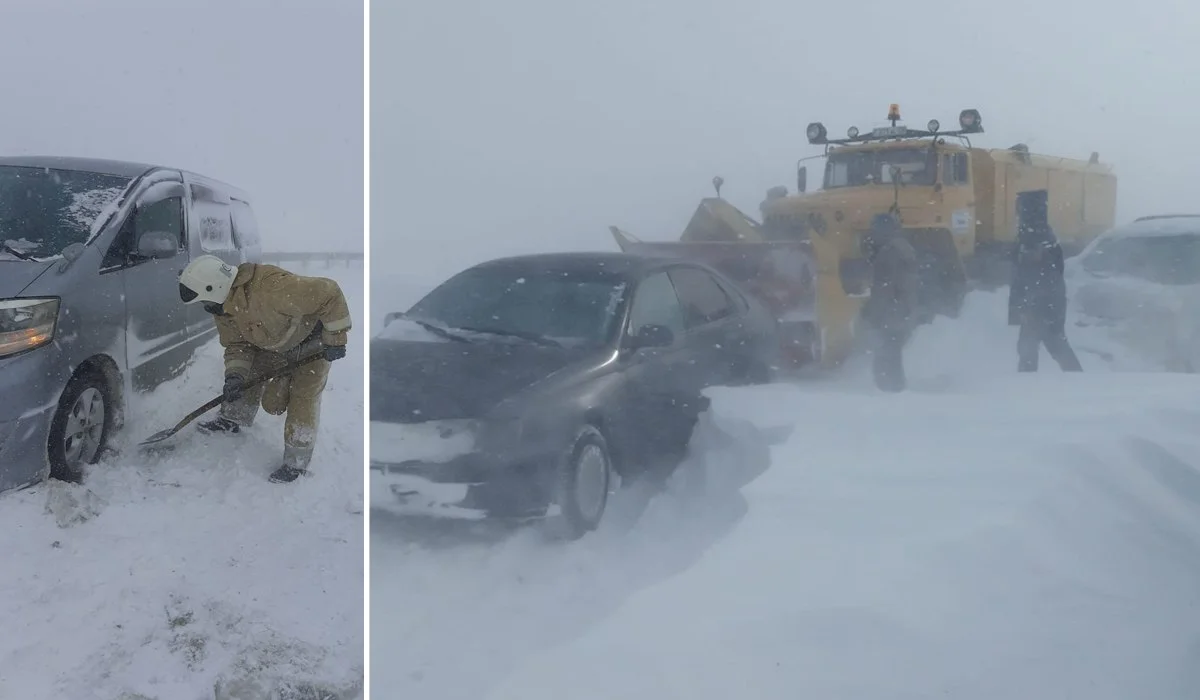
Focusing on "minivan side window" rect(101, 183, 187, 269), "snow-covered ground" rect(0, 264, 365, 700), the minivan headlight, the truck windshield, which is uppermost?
the truck windshield

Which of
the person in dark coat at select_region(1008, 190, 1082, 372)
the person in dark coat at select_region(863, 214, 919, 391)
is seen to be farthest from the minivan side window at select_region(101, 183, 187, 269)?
the person in dark coat at select_region(1008, 190, 1082, 372)

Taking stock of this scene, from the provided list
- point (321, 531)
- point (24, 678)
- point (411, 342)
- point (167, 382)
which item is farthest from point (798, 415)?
point (24, 678)

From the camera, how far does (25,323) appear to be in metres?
2.76

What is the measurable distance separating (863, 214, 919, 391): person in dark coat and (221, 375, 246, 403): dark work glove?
245 cm

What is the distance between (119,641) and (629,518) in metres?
1.87

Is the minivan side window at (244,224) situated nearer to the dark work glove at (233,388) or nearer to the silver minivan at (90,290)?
the silver minivan at (90,290)

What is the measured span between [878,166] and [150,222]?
9.32 feet

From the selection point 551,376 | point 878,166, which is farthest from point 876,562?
point 878,166

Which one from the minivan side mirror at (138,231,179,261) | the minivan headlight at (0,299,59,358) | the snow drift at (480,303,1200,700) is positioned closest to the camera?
the minivan headlight at (0,299,59,358)

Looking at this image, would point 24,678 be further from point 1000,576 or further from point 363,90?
point 1000,576

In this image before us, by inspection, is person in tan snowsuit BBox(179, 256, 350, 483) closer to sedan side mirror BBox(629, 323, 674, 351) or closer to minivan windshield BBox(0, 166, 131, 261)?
minivan windshield BBox(0, 166, 131, 261)

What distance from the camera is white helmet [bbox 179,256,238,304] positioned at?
3.04m

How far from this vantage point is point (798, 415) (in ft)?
10.4

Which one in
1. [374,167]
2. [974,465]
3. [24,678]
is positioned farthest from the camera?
[374,167]
